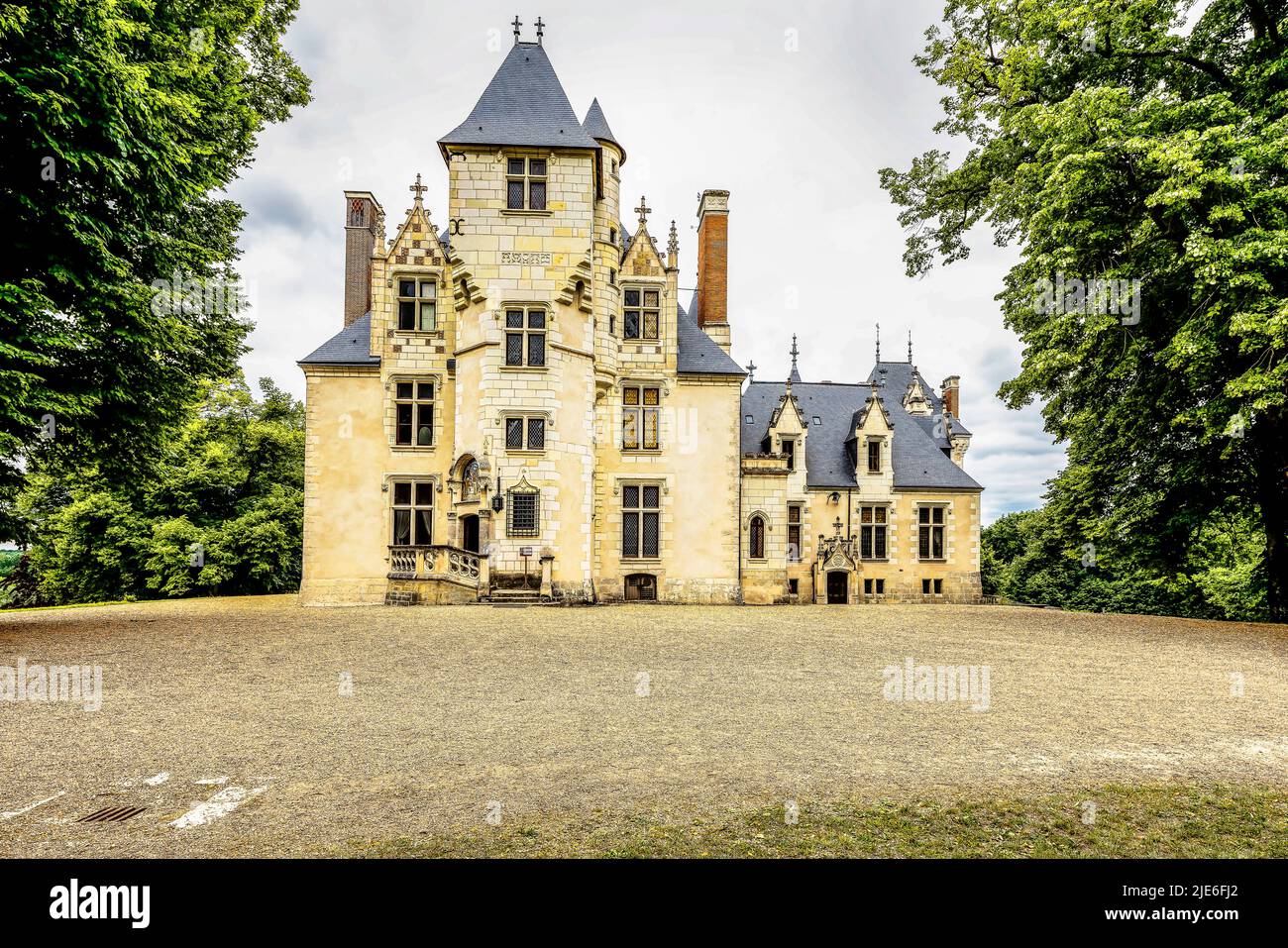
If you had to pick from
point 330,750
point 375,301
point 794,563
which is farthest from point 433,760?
point 794,563

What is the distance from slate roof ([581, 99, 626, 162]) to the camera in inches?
973

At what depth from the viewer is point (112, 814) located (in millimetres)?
4695

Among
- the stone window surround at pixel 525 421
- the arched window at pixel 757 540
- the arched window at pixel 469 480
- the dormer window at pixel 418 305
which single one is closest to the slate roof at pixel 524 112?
the dormer window at pixel 418 305

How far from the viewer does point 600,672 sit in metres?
10.0

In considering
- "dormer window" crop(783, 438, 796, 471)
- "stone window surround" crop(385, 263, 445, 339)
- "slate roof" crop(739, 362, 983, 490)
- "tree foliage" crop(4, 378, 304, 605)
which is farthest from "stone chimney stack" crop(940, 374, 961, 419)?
"tree foliage" crop(4, 378, 304, 605)

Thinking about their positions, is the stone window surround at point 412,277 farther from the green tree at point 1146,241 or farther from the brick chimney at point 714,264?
the green tree at point 1146,241

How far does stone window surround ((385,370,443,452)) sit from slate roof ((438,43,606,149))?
7760 millimetres

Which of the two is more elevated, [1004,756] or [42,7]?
[42,7]

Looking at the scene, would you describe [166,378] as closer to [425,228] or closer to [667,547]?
[425,228]

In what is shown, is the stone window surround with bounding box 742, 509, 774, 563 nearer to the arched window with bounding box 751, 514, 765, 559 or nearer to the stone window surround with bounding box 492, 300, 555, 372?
the arched window with bounding box 751, 514, 765, 559

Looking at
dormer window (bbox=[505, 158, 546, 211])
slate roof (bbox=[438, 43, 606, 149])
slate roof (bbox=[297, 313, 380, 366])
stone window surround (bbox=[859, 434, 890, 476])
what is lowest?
stone window surround (bbox=[859, 434, 890, 476])

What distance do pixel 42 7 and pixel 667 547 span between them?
2036cm

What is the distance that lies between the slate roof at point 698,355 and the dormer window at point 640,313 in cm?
89
